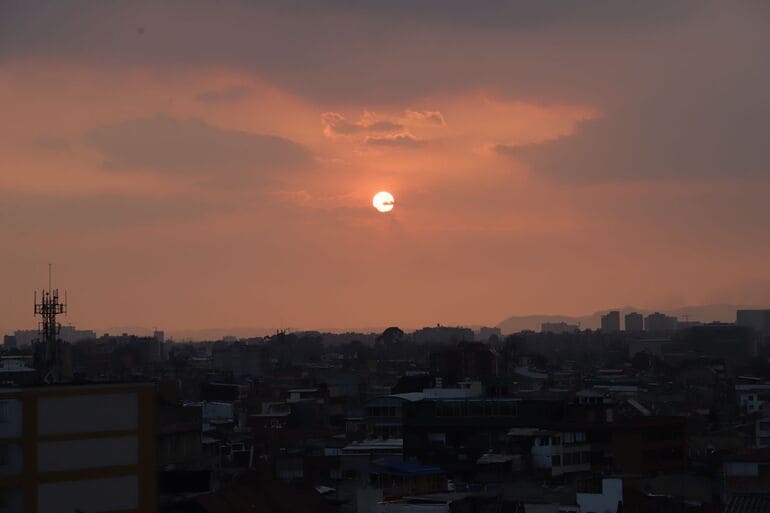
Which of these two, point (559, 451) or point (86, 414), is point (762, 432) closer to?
point (559, 451)

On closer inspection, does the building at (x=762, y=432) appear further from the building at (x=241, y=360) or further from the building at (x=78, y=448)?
the building at (x=241, y=360)

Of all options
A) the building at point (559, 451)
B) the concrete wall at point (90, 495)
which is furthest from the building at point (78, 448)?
the building at point (559, 451)

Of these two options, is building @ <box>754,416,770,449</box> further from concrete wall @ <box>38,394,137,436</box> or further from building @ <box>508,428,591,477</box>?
concrete wall @ <box>38,394,137,436</box>

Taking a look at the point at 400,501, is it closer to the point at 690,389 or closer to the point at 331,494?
the point at 331,494

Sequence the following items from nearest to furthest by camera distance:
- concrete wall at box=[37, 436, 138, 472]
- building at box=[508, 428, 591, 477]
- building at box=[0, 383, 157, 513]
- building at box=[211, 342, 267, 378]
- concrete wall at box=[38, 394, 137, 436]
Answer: building at box=[0, 383, 157, 513]
concrete wall at box=[37, 436, 138, 472]
concrete wall at box=[38, 394, 137, 436]
building at box=[508, 428, 591, 477]
building at box=[211, 342, 267, 378]

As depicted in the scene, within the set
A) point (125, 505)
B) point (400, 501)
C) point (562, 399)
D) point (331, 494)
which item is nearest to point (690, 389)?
point (562, 399)

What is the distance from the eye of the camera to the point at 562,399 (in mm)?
38094

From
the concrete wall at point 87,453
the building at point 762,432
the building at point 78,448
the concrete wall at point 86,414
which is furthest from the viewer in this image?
the building at point 762,432

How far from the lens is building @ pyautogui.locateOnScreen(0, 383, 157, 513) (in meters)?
19.1

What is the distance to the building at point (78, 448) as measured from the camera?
1906 centimetres

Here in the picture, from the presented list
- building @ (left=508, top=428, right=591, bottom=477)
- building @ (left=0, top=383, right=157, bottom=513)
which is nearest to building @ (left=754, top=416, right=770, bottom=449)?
building @ (left=508, top=428, right=591, bottom=477)

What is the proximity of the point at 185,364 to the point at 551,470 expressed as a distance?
6977cm

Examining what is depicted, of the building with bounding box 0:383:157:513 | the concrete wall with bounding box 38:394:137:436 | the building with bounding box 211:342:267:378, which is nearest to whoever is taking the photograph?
the building with bounding box 0:383:157:513

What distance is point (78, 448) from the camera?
1969 centimetres
